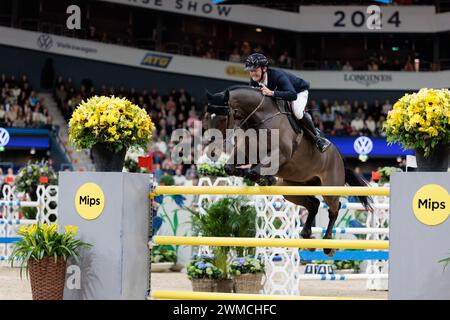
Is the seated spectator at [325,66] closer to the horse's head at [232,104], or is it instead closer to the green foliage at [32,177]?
the green foliage at [32,177]

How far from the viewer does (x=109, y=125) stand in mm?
6594

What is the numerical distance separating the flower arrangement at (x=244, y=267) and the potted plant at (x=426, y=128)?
3.61 meters

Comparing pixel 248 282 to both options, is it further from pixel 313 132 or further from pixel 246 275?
pixel 313 132

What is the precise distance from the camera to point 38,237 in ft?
21.4

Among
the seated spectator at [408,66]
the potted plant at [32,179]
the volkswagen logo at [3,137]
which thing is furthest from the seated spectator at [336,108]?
the potted plant at [32,179]

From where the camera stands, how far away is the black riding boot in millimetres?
8445

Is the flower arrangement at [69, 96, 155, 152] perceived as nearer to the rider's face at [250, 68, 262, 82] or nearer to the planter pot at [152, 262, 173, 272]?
the rider's face at [250, 68, 262, 82]

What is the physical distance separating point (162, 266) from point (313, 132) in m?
5.47

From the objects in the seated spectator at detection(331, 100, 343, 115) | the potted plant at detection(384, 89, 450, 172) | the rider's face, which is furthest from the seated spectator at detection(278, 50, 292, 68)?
the potted plant at detection(384, 89, 450, 172)

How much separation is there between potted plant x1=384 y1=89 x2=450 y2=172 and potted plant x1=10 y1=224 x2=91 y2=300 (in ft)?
8.76

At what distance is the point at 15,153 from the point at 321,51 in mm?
14404

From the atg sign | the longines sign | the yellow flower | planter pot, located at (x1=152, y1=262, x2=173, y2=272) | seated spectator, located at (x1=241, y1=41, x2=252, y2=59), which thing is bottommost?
planter pot, located at (x1=152, y1=262, x2=173, y2=272)

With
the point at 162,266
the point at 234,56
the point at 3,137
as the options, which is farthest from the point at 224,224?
the point at 234,56

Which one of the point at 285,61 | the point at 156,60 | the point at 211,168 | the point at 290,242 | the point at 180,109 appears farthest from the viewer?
the point at 285,61
